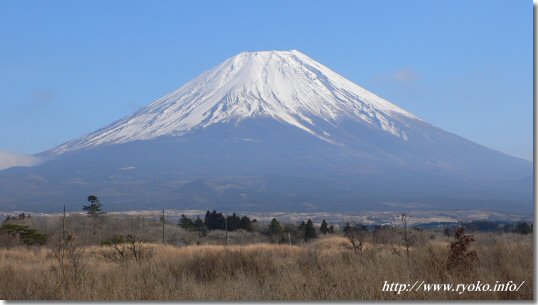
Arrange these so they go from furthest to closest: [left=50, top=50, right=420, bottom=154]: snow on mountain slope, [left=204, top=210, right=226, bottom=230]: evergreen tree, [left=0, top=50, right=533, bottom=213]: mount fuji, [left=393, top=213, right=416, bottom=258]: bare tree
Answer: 1. [left=50, top=50, right=420, bottom=154]: snow on mountain slope
2. [left=0, top=50, right=533, bottom=213]: mount fuji
3. [left=204, top=210, right=226, bottom=230]: evergreen tree
4. [left=393, top=213, right=416, bottom=258]: bare tree

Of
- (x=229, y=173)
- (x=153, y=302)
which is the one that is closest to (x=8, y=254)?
(x=153, y=302)

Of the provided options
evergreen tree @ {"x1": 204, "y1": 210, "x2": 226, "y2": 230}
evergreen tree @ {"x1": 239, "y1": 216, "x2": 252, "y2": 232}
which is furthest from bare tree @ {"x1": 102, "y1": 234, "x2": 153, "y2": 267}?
evergreen tree @ {"x1": 239, "y1": 216, "x2": 252, "y2": 232}

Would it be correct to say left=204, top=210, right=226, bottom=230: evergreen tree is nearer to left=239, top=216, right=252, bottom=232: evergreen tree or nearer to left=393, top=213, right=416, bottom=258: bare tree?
left=239, top=216, right=252, bottom=232: evergreen tree

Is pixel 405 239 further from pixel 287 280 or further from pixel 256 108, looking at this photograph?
pixel 256 108

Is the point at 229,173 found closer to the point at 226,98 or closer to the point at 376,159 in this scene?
the point at 376,159

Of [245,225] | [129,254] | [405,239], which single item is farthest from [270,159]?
[405,239]

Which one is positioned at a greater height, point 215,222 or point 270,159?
point 270,159
